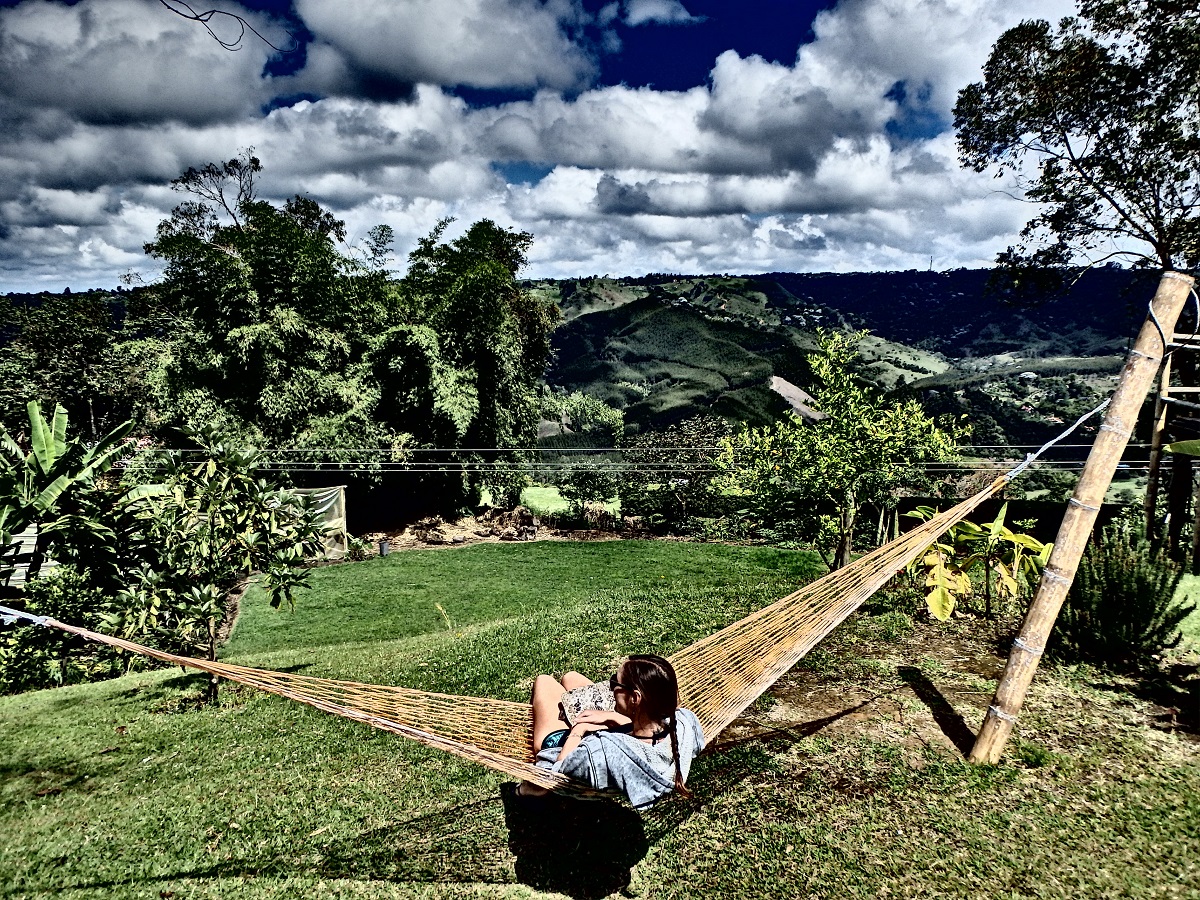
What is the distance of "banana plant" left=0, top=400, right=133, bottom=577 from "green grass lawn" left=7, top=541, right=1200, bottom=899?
3.88 ft

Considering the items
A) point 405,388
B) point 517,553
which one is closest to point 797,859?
point 517,553

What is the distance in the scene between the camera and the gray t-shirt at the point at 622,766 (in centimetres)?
202

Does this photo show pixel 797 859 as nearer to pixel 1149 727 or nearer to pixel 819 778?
pixel 819 778

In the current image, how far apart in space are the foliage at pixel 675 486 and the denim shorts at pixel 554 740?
445 inches

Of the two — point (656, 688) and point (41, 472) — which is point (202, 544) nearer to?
point (41, 472)

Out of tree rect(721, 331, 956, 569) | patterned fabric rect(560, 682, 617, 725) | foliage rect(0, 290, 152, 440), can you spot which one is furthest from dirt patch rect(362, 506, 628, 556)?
patterned fabric rect(560, 682, 617, 725)

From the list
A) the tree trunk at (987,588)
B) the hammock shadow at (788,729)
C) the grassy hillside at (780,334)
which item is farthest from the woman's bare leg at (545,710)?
the grassy hillside at (780,334)

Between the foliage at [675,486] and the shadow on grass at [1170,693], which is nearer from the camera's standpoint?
the shadow on grass at [1170,693]

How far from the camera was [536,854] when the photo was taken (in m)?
2.41

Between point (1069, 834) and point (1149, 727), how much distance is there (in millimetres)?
980

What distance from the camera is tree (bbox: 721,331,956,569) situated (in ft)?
16.8

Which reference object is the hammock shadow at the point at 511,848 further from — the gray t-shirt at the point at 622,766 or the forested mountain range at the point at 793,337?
the forested mountain range at the point at 793,337

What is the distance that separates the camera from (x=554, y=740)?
2316mm

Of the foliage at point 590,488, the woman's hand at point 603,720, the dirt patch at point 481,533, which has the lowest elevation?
the dirt patch at point 481,533
